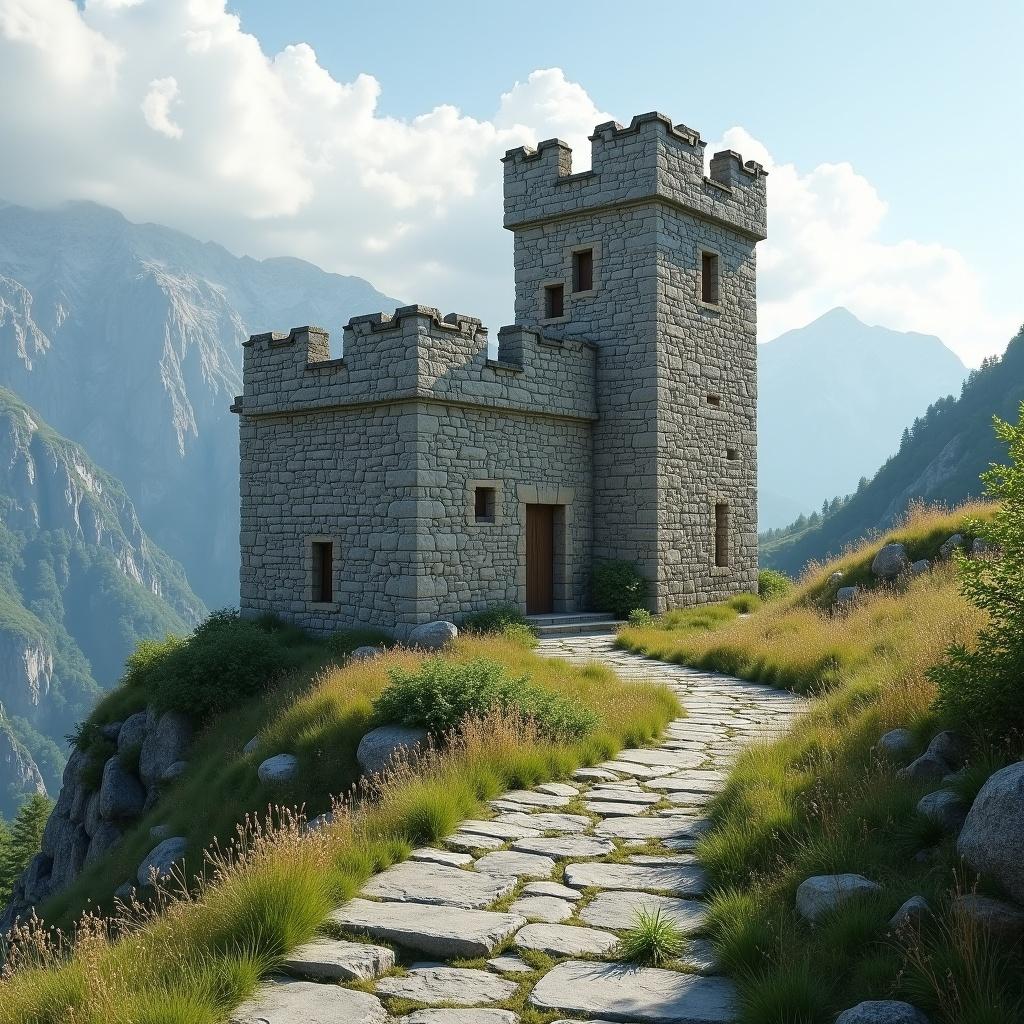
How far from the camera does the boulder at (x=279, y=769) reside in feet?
31.9

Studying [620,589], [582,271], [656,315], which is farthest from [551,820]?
[582,271]

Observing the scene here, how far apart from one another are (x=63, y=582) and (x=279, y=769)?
485 ft

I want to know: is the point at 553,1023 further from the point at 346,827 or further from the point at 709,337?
the point at 709,337

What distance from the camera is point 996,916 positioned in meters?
4.01

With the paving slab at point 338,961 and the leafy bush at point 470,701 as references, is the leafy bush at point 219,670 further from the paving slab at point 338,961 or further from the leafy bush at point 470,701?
the paving slab at point 338,961

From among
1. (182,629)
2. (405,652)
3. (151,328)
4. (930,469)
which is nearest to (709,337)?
(405,652)

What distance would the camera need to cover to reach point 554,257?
1905cm

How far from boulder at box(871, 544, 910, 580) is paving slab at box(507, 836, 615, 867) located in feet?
30.9

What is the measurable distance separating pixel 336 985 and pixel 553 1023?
3.31 feet

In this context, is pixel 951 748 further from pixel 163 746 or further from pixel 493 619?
pixel 163 746

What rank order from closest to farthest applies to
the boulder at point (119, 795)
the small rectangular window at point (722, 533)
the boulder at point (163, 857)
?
the boulder at point (163, 857) < the boulder at point (119, 795) < the small rectangular window at point (722, 533)

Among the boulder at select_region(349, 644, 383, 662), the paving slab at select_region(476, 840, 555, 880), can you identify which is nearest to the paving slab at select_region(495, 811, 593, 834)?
the paving slab at select_region(476, 840, 555, 880)

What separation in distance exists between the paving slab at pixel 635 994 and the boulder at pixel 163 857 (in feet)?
23.8

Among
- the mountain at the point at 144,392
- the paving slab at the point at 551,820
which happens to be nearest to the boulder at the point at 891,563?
the paving slab at the point at 551,820
